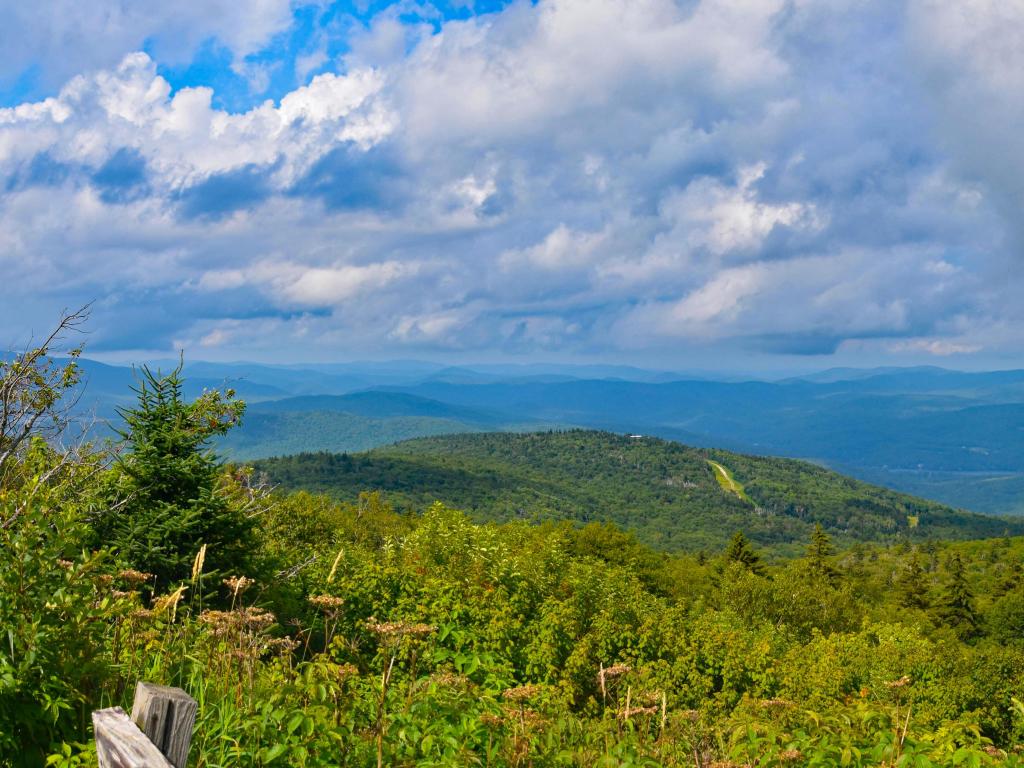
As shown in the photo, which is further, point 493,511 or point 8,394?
point 493,511

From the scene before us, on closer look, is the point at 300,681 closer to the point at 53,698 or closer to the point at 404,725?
the point at 404,725

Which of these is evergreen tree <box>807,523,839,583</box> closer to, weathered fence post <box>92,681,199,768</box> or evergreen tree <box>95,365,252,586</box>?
evergreen tree <box>95,365,252,586</box>

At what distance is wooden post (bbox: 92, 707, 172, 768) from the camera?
277cm

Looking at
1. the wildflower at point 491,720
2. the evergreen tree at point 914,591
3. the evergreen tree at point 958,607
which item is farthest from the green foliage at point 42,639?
the evergreen tree at point 914,591

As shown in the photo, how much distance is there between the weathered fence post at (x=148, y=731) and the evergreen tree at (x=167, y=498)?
9897 millimetres

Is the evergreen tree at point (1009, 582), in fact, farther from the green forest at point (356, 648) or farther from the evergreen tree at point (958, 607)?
the green forest at point (356, 648)

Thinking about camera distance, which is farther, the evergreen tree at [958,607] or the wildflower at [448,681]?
the evergreen tree at [958,607]

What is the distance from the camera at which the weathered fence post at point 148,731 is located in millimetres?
2797

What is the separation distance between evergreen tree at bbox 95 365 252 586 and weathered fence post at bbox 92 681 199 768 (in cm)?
990

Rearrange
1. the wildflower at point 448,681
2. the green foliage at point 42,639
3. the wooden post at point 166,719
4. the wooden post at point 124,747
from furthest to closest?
the wildflower at point 448,681 → the green foliage at point 42,639 → the wooden post at point 166,719 → the wooden post at point 124,747

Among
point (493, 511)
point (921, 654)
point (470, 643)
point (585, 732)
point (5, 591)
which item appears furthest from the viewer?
point (493, 511)

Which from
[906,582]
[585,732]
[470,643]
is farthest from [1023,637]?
[585,732]

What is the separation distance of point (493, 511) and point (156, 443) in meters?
174

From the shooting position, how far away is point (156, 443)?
1348 cm
